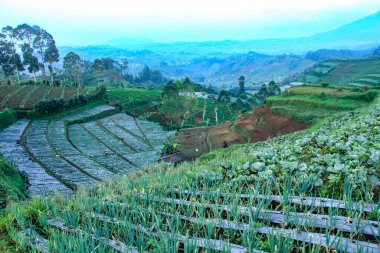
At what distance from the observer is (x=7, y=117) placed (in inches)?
1671

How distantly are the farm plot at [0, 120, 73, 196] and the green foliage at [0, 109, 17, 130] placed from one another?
102cm

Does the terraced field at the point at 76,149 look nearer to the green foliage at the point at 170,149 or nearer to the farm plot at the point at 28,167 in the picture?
the farm plot at the point at 28,167

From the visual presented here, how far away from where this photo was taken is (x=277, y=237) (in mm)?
4027

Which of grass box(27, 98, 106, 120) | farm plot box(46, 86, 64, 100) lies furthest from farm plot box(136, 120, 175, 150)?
farm plot box(46, 86, 64, 100)

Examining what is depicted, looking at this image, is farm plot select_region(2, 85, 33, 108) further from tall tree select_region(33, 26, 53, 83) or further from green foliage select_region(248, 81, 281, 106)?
green foliage select_region(248, 81, 281, 106)

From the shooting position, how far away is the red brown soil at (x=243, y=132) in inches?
1390

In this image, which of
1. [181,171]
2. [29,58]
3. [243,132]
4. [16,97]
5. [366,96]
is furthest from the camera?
[29,58]

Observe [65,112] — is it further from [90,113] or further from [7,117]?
[7,117]

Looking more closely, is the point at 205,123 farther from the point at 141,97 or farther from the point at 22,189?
the point at 22,189

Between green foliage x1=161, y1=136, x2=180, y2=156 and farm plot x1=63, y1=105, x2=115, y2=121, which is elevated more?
farm plot x1=63, y1=105, x2=115, y2=121

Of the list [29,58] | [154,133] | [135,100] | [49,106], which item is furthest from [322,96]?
[29,58]

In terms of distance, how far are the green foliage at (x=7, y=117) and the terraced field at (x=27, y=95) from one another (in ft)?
9.57

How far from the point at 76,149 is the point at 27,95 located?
87.4 feet

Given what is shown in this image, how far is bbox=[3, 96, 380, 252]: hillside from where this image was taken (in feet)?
13.8
